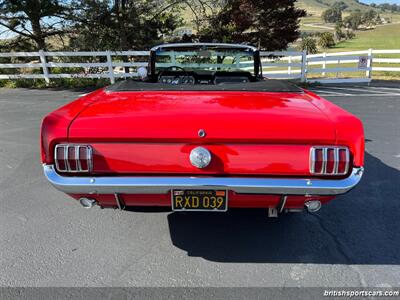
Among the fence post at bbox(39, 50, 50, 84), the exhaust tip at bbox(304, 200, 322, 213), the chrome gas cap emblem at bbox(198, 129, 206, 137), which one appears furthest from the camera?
the fence post at bbox(39, 50, 50, 84)

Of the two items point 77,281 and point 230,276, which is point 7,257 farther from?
point 230,276

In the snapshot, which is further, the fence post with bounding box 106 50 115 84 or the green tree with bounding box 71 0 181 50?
the green tree with bounding box 71 0 181 50

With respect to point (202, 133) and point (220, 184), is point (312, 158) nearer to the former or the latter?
point (220, 184)

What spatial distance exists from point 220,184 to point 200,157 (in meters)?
0.21

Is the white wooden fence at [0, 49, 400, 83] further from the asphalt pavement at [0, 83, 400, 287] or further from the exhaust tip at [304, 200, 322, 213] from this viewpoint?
the exhaust tip at [304, 200, 322, 213]

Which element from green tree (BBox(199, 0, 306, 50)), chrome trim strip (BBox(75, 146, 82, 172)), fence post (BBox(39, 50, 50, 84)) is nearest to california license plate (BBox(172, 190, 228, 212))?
chrome trim strip (BBox(75, 146, 82, 172))

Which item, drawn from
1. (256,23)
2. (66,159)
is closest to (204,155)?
(66,159)

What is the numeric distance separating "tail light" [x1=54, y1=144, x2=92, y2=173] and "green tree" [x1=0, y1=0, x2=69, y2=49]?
41.1ft

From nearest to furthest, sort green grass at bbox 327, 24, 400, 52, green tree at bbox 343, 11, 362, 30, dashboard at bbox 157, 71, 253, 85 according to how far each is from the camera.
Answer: dashboard at bbox 157, 71, 253, 85 < green grass at bbox 327, 24, 400, 52 < green tree at bbox 343, 11, 362, 30

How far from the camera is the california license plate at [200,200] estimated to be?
227 cm

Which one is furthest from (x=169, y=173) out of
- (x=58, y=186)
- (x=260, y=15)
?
(x=260, y=15)

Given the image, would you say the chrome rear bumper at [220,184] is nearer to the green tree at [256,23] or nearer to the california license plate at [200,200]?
the california license plate at [200,200]

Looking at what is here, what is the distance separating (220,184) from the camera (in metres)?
2.23

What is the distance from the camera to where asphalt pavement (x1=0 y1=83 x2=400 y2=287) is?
243 cm
